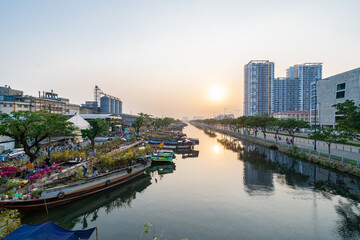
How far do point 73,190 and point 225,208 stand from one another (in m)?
16.7

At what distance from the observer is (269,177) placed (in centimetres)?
2934

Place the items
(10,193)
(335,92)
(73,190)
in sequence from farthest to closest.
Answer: (335,92)
(73,190)
(10,193)

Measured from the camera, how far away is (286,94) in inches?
6944

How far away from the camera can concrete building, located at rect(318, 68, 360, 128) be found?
60.8 m

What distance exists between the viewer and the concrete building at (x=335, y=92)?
→ 60.8 metres

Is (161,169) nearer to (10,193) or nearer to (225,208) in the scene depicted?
(225,208)

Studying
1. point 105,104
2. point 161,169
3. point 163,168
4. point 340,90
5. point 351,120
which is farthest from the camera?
point 105,104

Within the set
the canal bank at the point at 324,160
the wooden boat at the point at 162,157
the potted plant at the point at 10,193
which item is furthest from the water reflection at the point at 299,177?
the potted plant at the point at 10,193

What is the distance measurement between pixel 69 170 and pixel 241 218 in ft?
72.6

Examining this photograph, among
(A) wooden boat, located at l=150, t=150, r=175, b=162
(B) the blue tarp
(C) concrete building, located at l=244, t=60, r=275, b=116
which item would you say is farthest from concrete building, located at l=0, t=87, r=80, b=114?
(C) concrete building, located at l=244, t=60, r=275, b=116

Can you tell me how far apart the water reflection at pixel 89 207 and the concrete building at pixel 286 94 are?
17338cm

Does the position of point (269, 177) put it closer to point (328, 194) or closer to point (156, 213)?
point (328, 194)

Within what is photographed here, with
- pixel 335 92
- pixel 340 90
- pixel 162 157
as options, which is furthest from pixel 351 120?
pixel 335 92

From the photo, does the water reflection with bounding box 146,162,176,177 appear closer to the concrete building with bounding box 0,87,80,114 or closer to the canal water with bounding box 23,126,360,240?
the canal water with bounding box 23,126,360,240
